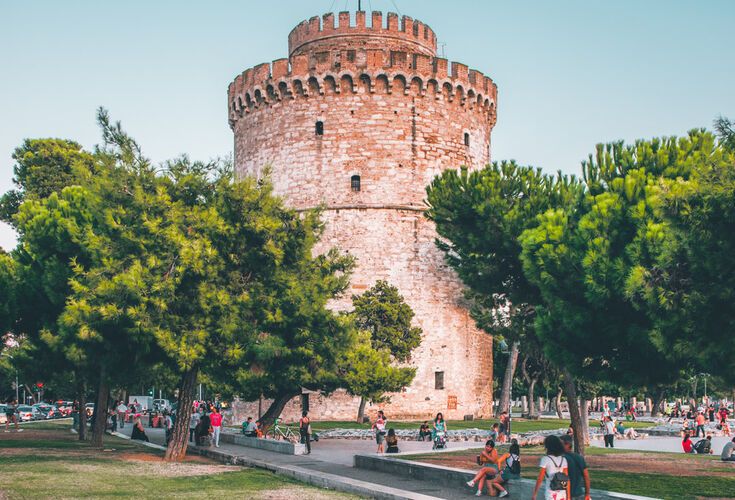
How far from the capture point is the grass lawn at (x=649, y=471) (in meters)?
14.2

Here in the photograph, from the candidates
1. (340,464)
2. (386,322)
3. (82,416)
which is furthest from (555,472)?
(386,322)

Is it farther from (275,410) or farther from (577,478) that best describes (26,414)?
(577,478)

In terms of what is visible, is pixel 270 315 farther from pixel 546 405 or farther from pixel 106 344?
pixel 546 405

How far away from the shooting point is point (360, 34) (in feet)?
127

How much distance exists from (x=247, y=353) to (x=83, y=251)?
19.3 ft

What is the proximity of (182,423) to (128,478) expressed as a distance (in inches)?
187

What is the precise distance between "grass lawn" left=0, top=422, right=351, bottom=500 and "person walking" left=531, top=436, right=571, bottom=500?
16.3 ft

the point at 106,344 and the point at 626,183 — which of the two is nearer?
the point at 626,183

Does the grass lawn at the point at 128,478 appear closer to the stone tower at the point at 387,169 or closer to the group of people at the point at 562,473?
the group of people at the point at 562,473

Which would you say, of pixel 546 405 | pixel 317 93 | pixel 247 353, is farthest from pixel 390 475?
pixel 546 405

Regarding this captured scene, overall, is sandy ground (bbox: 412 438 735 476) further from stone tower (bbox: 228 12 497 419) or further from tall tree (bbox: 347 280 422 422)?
stone tower (bbox: 228 12 497 419)

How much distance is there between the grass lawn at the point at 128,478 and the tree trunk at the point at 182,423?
394 mm

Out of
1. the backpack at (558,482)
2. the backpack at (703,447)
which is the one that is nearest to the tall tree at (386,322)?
the backpack at (703,447)

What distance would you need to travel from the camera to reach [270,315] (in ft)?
66.5
